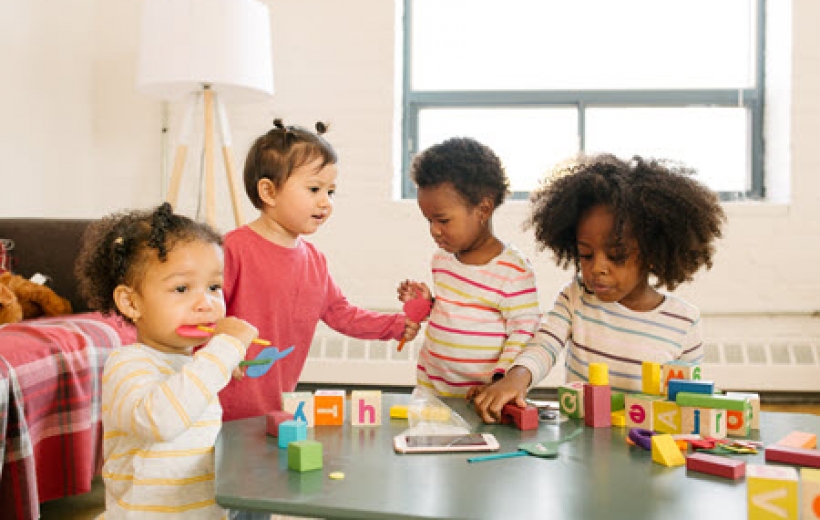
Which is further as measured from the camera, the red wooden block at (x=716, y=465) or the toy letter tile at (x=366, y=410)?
the toy letter tile at (x=366, y=410)

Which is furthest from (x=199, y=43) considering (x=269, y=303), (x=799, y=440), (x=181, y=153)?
(x=799, y=440)

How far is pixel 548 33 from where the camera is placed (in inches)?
141

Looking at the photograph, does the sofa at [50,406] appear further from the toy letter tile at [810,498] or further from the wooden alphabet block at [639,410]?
the toy letter tile at [810,498]

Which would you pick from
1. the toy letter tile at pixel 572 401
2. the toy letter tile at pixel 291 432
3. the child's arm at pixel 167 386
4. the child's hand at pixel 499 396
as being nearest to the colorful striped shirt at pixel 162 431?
the child's arm at pixel 167 386

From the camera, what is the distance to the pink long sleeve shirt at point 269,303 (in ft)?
5.48

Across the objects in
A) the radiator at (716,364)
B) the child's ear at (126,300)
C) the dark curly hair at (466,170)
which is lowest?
the radiator at (716,364)

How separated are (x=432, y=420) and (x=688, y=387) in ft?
1.35

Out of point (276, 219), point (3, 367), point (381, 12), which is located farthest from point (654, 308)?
point (381, 12)

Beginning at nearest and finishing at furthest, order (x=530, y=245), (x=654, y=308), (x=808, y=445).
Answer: (x=808, y=445)
(x=654, y=308)
(x=530, y=245)

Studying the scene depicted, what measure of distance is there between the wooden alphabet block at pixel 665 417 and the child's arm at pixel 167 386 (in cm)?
65

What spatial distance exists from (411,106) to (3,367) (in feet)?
7.94

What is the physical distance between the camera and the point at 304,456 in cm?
96

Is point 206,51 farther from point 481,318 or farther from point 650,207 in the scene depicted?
point 650,207

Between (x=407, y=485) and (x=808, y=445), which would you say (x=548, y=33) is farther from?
(x=407, y=485)
